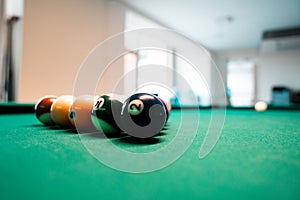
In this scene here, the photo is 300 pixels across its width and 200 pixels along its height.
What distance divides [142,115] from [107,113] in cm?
17

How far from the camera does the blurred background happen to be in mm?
4004

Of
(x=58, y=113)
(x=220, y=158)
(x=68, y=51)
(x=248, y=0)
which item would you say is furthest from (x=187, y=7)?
(x=220, y=158)

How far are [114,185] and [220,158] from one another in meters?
0.36

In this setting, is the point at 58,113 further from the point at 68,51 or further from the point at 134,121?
the point at 68,51

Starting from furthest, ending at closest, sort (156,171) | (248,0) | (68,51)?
1. (248,0)
2. (68,51)
3. (156,171)

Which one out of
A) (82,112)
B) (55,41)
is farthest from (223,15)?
(82,112)

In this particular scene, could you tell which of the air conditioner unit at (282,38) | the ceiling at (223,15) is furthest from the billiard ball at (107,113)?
the air conditioner unit at (282,38)

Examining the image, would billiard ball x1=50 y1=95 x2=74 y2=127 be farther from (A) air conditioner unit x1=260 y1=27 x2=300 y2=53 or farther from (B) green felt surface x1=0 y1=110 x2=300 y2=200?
(A) air conditioner unit x1=260 y1=27 x2=300 y2=53

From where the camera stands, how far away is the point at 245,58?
10680 millimetres

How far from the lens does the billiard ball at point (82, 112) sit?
119 cm

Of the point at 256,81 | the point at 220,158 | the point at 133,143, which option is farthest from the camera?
the point at 256,81

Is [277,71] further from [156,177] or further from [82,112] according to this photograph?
[156,177]

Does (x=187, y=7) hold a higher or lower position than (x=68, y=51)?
higher

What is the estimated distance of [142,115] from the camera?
972mm
